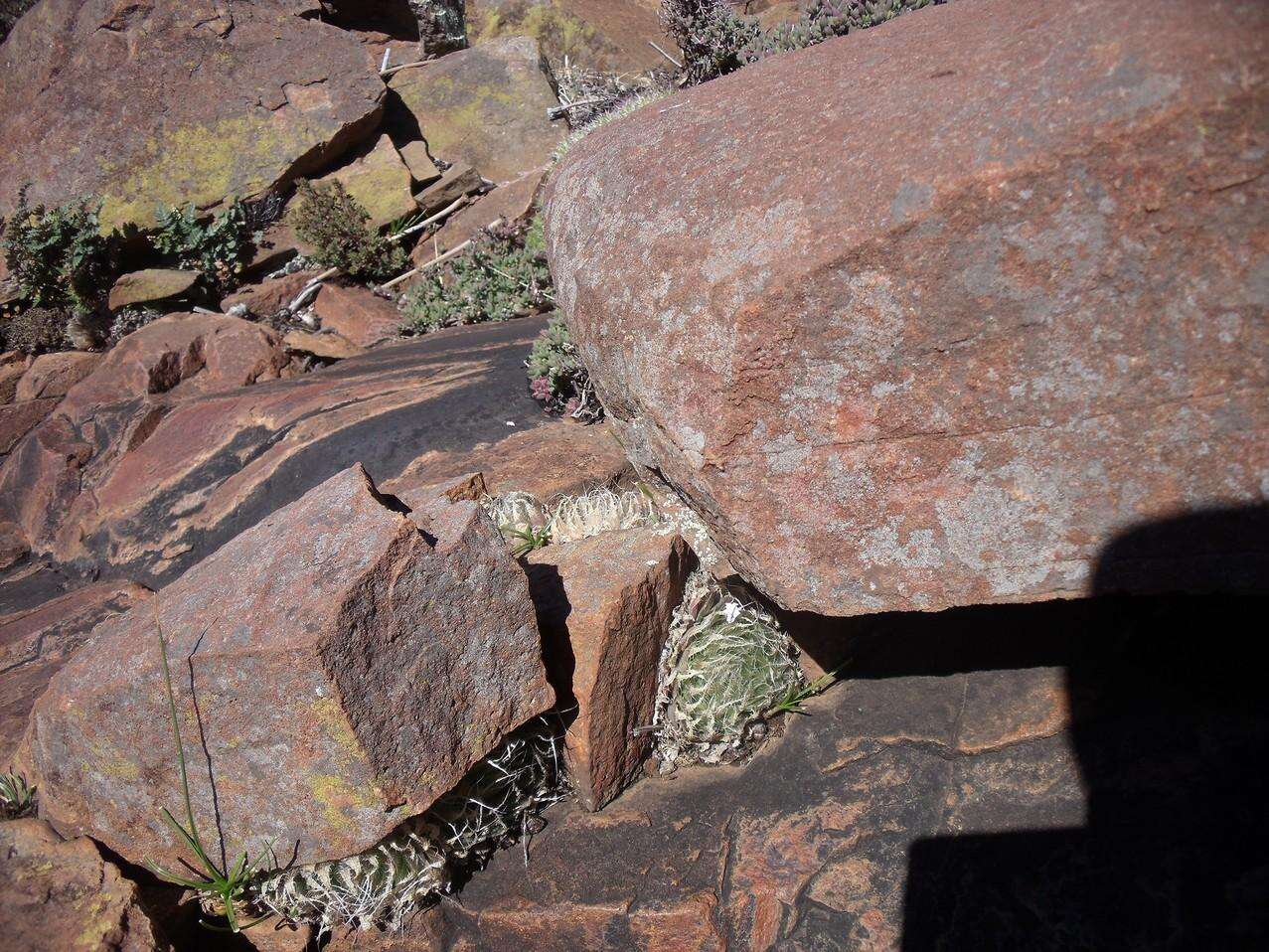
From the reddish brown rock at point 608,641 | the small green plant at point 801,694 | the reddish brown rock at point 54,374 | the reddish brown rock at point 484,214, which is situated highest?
the reddish brown rock at point 54,374

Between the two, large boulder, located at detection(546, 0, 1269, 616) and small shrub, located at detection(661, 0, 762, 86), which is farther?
small shrub, located at detection(661, 0, 762, 86)

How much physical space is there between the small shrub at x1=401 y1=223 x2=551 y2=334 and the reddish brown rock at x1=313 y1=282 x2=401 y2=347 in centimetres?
19

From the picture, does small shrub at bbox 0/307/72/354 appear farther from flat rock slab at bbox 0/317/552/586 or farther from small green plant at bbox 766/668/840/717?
small green plant at bbox 766/668/840/717

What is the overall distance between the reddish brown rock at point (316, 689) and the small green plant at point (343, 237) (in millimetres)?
6405

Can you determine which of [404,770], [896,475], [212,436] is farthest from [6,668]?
[896,475]

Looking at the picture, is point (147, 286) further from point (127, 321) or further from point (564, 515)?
point (564, 515)

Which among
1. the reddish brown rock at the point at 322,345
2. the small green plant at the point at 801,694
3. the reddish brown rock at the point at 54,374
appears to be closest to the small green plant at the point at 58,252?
the reddish brown rock at the point at 54,374

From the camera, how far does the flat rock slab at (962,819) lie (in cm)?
181

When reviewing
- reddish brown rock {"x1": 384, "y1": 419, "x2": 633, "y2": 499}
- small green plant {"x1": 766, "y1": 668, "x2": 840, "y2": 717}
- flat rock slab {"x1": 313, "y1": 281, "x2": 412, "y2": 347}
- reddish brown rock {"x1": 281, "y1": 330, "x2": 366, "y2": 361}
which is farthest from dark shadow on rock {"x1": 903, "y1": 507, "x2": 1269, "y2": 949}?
flat rock slab {"x1": 313, "y1": 281, "x2": 412, "y2": 347}

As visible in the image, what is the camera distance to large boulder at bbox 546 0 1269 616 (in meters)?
1.54

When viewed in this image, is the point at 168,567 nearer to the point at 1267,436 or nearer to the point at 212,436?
the point at 212,436

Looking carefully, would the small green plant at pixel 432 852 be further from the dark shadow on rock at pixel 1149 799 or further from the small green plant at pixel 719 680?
the dark shadow on rock at pixel 1149 799

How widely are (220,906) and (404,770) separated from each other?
2.78 ft

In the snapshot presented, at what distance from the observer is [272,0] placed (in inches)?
349
